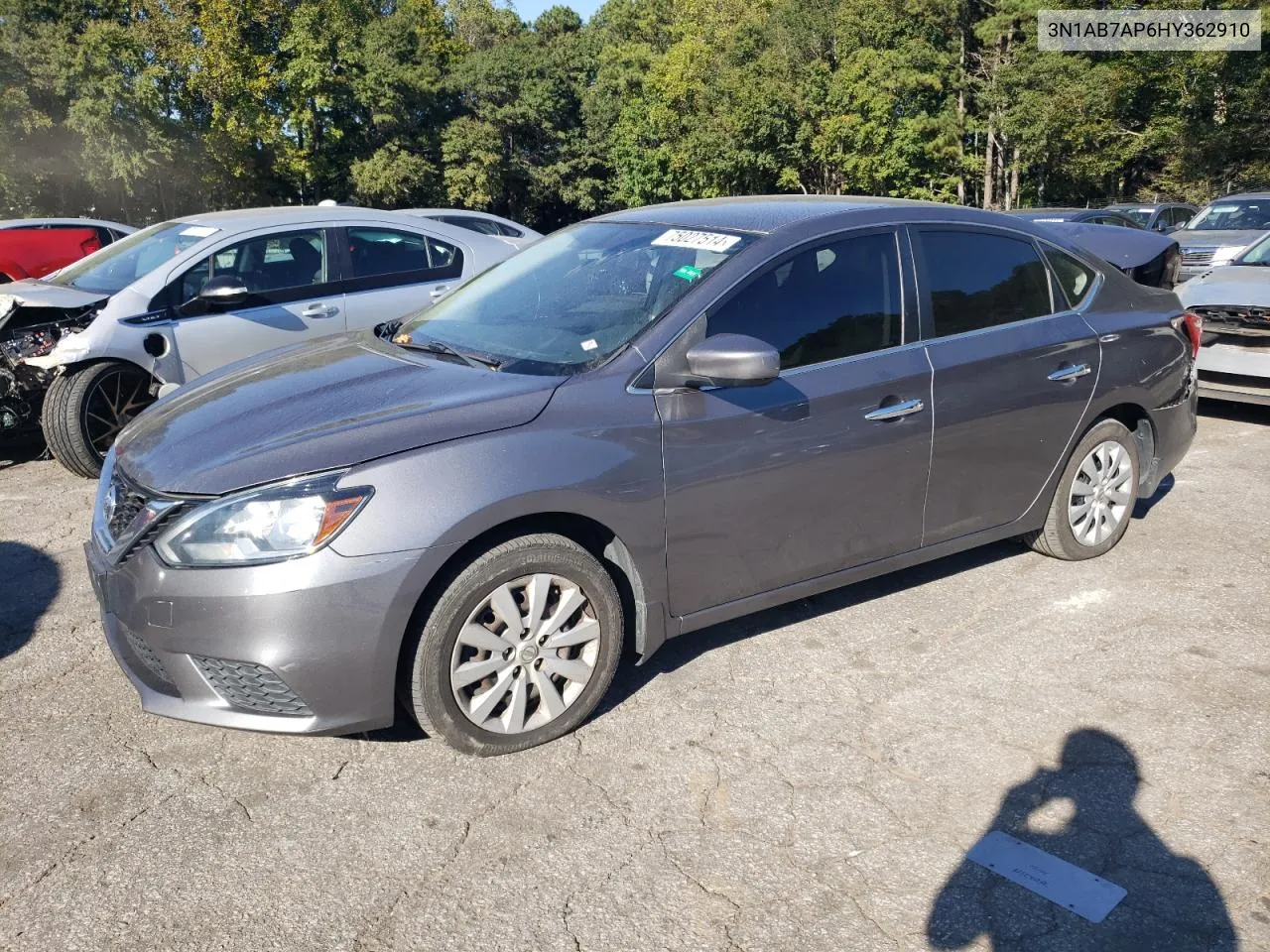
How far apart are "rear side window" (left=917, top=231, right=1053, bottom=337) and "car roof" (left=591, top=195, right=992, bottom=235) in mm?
155

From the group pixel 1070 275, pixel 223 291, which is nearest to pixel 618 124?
pixel 223 291

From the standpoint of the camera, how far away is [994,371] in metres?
4.30

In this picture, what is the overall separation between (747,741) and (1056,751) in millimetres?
1009

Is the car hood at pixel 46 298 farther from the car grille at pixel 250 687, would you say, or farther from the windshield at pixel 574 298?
the car grille at pixel 250 687

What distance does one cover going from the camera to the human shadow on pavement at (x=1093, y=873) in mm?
2625

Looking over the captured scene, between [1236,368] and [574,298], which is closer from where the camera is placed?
[574,298]

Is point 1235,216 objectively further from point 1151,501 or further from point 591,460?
point 591,460

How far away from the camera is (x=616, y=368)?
3512 mm

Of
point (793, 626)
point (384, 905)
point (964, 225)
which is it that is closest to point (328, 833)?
point (384, 905)

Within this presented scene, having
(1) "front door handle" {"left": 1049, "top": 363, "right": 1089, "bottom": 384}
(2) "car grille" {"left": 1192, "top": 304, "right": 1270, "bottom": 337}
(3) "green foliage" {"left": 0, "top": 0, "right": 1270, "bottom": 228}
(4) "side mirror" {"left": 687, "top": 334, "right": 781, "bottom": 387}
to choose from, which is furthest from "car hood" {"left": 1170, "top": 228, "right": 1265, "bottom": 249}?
(3) "green foliage" {"left": 0, "top": 0, "right": 1270, "bottom": 228}

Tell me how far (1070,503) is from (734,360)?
2304 millimetres

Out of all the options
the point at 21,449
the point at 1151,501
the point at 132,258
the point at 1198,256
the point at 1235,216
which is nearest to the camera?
the point at 1151,501

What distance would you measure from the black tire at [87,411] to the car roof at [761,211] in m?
3.72

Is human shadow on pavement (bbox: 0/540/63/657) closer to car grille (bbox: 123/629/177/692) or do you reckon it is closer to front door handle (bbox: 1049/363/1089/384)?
car grille (bbox: 123/629/177/692)
